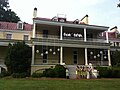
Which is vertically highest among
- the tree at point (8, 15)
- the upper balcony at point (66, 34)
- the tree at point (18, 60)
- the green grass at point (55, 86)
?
the tree at point (8, 15)

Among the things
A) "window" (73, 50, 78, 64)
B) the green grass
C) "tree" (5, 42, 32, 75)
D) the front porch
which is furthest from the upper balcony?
the green grass

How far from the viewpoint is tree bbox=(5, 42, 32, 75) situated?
23000mm

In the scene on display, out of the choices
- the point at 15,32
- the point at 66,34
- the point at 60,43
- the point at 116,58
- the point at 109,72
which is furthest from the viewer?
the point at 15,32

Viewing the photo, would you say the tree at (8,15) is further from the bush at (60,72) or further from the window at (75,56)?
the bush at (60,72)

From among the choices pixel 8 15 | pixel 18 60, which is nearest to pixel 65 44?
pixel 18 60

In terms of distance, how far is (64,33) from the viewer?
3003cm

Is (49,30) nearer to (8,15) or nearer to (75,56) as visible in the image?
(75,56)

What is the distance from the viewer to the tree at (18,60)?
2300 cm

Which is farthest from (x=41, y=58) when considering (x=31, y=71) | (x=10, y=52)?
(x=10, y=52)

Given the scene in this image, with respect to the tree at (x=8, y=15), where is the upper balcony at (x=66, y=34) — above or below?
below

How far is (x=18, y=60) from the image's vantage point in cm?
2317

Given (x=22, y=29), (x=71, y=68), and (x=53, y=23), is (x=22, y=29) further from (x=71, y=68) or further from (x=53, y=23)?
(x=71, y=68)

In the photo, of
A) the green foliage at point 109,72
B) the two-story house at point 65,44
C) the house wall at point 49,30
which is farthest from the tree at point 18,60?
the green foliage at point 109,72

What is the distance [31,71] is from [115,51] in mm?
13763
